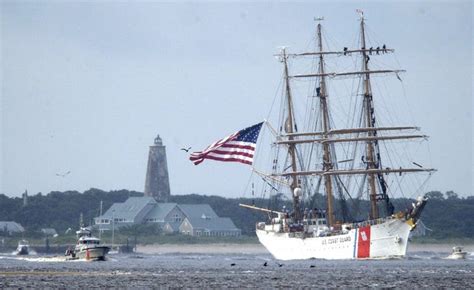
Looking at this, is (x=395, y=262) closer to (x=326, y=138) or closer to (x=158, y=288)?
(x=326, y=138)

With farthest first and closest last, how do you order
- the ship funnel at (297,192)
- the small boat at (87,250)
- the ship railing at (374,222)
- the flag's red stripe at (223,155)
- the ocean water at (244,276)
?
the ship funnel at (297,192)
the ship railing at (374,222)
the small boat at (87,250)
the flag's red stripe at (223,155)
the ocean water at (244,276)

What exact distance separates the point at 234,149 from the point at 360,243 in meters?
22.5

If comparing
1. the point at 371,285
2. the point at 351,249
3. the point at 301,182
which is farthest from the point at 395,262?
the point at 371,285

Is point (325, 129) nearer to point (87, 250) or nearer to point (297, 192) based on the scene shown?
point (297, 192)

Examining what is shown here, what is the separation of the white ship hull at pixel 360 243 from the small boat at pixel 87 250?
2277 centimetres

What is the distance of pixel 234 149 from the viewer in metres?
149

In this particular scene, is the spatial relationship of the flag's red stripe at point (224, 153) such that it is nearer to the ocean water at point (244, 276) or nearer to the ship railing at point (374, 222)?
the ocean water at point (244, 276)

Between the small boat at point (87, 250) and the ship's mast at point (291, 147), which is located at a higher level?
the ship's mast at point (291, 147)

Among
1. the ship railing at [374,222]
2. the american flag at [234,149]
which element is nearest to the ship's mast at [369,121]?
→ the ship railing at [374,222]

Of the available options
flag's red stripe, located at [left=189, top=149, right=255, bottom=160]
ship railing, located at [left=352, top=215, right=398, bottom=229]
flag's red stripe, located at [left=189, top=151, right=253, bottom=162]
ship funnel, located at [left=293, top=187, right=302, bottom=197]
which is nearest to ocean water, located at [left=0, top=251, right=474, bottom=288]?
flag's red stripe, located at [left=189, top=151, right=253, bottom=162]

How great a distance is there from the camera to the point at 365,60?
17362 cm

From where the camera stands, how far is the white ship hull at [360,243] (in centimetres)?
16300

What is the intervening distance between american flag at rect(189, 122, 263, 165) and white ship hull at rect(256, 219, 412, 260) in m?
18.9

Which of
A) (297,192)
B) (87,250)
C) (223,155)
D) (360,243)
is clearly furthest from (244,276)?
(297,192)
